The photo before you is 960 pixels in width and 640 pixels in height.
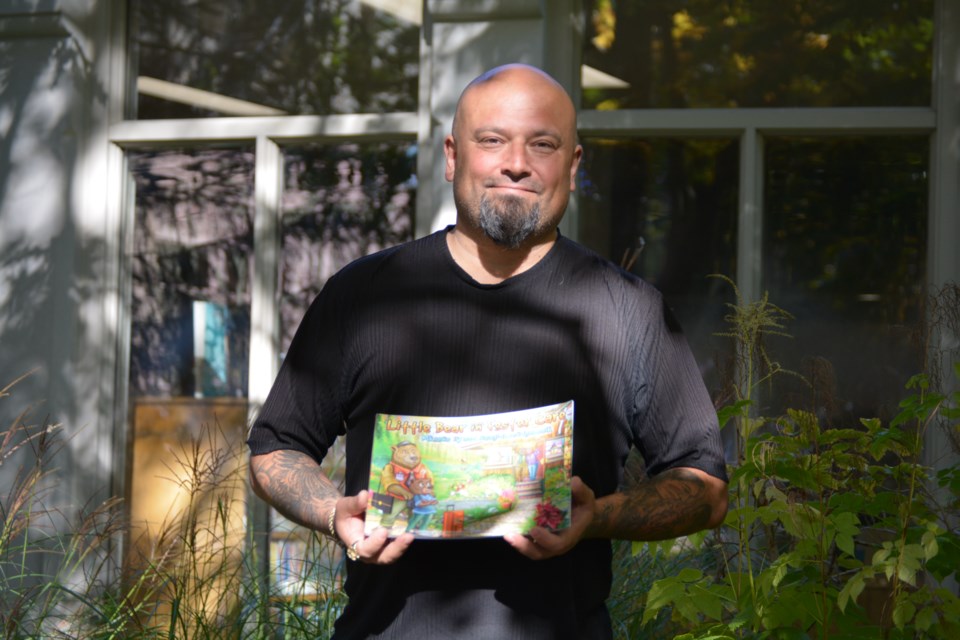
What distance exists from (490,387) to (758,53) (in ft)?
12.0

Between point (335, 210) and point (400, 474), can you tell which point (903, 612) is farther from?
point (335, 210)

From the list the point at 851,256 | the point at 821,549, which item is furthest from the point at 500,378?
the point at 851,256

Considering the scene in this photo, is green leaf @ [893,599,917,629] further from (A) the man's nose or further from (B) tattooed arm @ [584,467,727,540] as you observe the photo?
(A) the man's nose

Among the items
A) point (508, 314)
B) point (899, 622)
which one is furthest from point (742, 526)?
point (508, 314)

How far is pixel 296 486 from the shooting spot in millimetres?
2451

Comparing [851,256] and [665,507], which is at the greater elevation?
[851,256]

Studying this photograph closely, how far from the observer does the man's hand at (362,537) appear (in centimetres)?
214

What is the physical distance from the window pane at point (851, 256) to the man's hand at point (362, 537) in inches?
134

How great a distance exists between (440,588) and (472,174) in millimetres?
809

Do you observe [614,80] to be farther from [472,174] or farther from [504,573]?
[504,573]

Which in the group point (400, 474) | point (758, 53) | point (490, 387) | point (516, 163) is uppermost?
A: point (758, 53)

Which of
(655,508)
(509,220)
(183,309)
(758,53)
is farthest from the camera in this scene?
(183,309)

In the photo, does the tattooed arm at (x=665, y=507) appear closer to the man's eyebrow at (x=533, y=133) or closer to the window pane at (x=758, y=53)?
the man's eyebrow at (x=533, y=133)

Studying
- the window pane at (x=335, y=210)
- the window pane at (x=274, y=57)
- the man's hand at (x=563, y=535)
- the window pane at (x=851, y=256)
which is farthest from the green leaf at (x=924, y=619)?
the window pane at (x=274, y=57)
